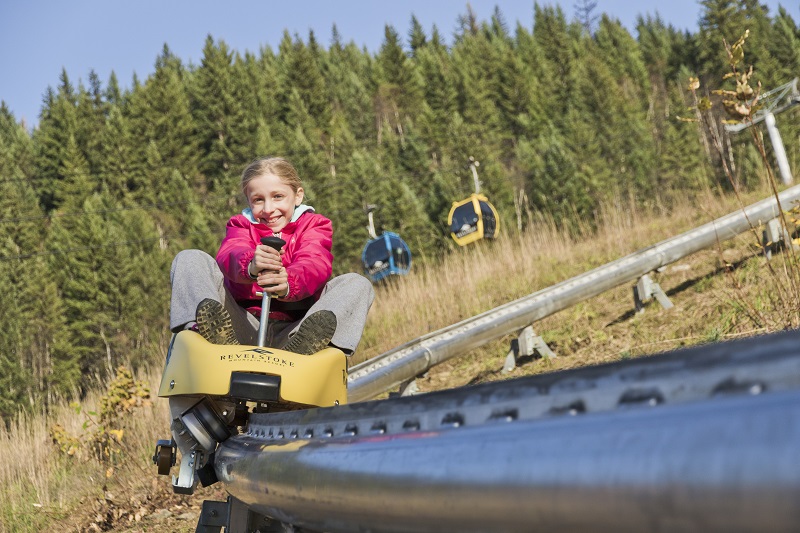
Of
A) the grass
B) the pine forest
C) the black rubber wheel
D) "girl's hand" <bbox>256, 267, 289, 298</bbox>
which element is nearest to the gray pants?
"girl's hand" <bbox>256, 267, 289, 298</bbox>

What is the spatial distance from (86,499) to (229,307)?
1.98 meters

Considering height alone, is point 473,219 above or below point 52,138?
below

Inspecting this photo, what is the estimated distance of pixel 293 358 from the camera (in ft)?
6.71

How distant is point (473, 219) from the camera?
23.4 meters

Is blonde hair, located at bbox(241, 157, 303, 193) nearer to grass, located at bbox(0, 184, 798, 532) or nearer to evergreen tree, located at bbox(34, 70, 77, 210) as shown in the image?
grass, located at bbox(0, 184, 798, 532)

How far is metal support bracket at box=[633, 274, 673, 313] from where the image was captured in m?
5.44

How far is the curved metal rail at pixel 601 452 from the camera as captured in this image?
0.50 metres

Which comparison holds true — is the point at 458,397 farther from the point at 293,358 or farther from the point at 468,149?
the point at 468,149

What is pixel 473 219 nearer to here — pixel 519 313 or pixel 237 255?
pixel 519 313

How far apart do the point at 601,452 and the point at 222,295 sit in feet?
6.81

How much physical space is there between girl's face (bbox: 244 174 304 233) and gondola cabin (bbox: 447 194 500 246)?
63.7 feet

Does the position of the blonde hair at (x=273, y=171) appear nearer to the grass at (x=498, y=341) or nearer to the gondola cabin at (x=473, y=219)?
the grass at (x=498, y=341)

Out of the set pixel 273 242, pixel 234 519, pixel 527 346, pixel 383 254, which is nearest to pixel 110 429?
pixel 527 346

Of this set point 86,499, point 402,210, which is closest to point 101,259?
point 402,210
